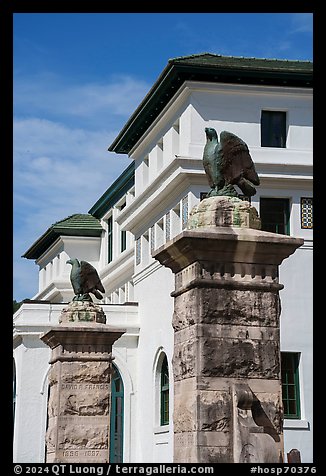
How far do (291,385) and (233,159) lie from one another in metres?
20.8

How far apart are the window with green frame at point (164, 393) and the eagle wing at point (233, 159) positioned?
23556 mm

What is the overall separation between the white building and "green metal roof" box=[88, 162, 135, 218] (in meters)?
2.75

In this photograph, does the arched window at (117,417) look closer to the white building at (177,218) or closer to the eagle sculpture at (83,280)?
the white building at (177,218)

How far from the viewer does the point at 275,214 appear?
1277 inches

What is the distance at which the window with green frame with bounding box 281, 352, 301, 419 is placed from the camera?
3078 centimetres

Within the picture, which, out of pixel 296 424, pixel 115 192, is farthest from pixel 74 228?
pixel 296 424

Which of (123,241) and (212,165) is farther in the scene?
(123,241)

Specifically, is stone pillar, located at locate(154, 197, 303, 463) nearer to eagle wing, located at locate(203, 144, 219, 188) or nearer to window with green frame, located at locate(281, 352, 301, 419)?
eagle wing, located at locate(203, 144, 219, 188)

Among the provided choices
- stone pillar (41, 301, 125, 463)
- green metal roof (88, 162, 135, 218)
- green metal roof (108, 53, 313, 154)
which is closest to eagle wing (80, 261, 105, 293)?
stone pillar (41, 301, 125, 463)

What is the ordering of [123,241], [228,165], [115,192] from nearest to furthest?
[228,165]
[123,241]
[115,192]

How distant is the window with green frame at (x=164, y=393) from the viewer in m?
34.4

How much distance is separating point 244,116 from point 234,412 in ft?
75.5

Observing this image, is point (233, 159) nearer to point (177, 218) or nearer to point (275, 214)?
point (275, 214)
